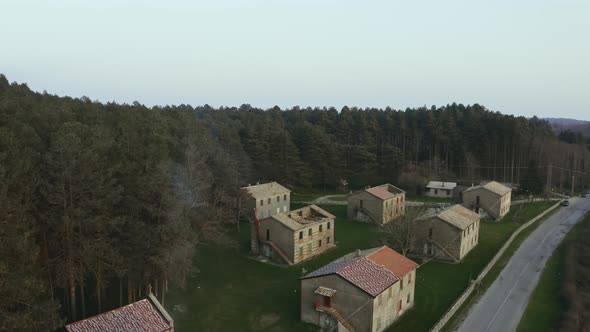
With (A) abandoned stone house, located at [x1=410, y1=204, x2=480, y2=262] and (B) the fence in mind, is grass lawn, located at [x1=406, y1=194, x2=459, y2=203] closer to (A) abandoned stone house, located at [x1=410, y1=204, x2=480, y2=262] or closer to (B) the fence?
(B) the fence

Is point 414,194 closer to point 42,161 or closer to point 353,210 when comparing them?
point 353,210

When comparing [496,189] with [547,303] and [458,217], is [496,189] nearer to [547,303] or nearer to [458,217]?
[458,217]

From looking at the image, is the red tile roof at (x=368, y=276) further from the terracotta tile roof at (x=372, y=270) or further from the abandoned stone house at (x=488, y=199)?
the abandoned stone house at (x=488, y=199)

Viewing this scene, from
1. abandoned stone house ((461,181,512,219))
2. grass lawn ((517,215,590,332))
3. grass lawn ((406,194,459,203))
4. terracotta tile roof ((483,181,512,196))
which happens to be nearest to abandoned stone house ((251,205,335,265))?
grass lawn ((517,215,590,332))

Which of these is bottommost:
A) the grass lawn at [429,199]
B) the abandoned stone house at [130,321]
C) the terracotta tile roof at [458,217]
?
the grass lawn at [429,199]

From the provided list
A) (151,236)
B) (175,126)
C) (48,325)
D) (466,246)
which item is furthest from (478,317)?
(175,126)

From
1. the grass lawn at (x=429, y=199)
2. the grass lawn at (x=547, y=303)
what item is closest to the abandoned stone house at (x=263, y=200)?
the grass lawn at (x=429, y=199)
